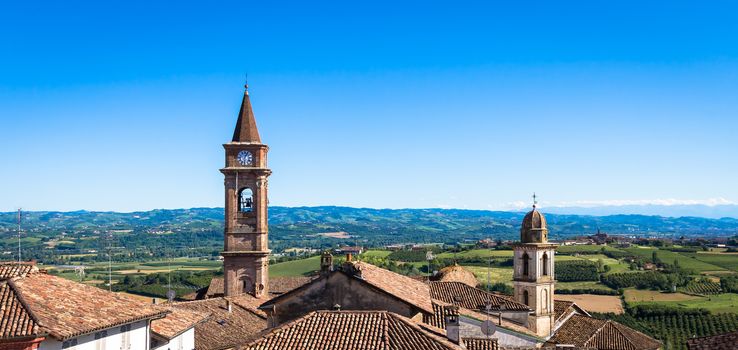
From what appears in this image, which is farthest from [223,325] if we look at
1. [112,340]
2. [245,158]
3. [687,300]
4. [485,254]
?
[485,254]

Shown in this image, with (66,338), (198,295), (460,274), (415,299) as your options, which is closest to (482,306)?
(415,299)

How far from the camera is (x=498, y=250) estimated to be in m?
158

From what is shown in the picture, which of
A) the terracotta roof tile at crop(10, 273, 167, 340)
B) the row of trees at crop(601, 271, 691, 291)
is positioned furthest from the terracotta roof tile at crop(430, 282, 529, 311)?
the row of trees at crop(601, 271, 691, 291)

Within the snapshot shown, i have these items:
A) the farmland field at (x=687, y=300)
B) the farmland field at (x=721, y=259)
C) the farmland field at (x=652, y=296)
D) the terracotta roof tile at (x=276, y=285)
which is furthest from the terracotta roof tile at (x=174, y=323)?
the farmland field at (x=721, y=259)

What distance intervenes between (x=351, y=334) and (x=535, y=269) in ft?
97.4

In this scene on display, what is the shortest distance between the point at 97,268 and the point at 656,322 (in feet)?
469

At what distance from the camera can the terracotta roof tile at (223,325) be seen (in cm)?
3816

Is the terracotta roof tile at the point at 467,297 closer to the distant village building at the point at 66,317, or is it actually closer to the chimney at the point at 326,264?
the chimney at the point at 326,264

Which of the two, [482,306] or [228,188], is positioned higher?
[228,188]

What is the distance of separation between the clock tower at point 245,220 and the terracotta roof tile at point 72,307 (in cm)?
2448

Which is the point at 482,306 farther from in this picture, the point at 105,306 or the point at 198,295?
the point at 198,295

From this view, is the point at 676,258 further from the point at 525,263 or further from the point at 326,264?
the point at 326,264

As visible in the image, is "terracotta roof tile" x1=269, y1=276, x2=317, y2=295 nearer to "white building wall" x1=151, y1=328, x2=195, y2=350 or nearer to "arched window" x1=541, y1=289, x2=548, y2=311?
"arched window" x1=541, y1=289, x2=548, y2=311

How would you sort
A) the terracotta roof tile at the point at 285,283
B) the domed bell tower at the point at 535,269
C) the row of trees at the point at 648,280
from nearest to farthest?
the domed bell tower at the point at 535,269
the terracotta roof tile at the point at 285,283
the row of trees at the point at 648,280
